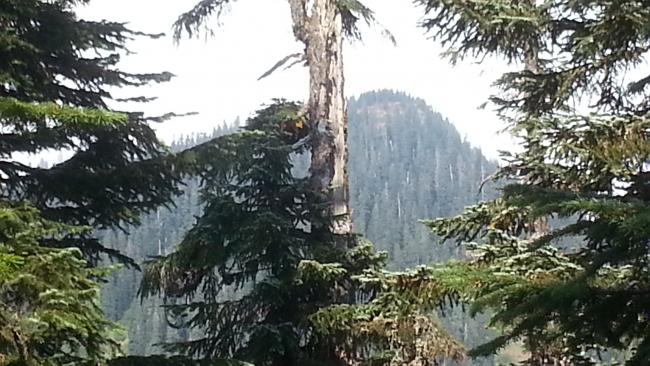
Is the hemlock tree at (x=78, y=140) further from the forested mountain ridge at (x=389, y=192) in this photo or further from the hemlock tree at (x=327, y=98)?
the forested mountain ridge at (x=389, y=192)

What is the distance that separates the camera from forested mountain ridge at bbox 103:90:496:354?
56844mm

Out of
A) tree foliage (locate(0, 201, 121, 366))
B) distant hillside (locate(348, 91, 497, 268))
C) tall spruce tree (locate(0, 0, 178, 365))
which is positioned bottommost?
tree foliage (locate(0, 201, 121, 366))

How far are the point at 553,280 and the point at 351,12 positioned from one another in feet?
17.5

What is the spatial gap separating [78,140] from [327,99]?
2769mm

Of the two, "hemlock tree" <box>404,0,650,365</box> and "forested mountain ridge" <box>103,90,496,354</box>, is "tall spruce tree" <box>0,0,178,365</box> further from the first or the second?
"forested mountain ridge" <box>103,90,496,354</box>

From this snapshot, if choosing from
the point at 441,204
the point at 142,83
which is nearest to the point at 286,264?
the point at 142,83

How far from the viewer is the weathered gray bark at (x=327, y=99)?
8.02 m

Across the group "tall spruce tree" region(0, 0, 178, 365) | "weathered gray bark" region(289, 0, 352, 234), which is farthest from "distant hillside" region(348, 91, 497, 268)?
"tall spruce tree" region(0, 0, 178, 365)

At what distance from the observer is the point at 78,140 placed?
7449mm

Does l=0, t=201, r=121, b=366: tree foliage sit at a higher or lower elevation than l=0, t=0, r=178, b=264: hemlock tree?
lower

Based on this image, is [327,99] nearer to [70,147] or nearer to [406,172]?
[70,147]

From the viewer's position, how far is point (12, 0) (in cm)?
623

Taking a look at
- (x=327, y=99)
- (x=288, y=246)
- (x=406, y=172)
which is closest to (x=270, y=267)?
(x=288, y=246)

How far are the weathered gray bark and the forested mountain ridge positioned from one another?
34.3 meters
